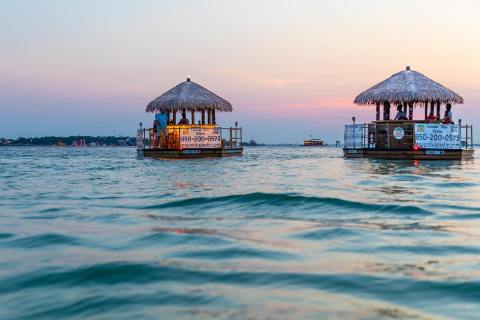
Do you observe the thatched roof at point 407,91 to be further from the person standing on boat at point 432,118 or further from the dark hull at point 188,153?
the dark hull at point 188,153

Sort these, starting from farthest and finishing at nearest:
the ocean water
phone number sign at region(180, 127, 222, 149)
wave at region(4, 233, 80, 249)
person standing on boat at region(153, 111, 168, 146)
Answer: person standing on boat at region(153, 111, 168, 146) < phone number sign at region(180, 127, 222, 149) < wave at region(4, 233, 80, 249) < the ocean water

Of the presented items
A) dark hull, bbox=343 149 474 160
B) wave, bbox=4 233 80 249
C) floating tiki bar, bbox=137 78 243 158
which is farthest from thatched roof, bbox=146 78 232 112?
wave, bbox=4 233 80 249

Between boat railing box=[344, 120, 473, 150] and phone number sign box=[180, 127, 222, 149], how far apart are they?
5615 millimetres

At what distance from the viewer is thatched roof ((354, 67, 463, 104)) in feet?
72.9

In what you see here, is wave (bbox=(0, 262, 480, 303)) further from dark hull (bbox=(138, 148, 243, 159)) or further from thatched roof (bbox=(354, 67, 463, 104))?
dark hull (bbox=(138, 148, 243, 159))

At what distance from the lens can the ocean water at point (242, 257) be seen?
322 centimetres

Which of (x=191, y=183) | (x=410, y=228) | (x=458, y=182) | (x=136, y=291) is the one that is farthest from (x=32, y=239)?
(x=458, y=182)

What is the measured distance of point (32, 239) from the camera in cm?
547

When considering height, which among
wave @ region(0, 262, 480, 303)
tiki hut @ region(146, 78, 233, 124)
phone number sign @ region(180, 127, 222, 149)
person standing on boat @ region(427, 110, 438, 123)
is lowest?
wave @ region(0, 262, 480, 303)

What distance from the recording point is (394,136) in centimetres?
2253

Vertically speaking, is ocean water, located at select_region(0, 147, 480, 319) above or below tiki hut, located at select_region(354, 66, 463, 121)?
below

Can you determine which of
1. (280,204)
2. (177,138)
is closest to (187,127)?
(177,138)

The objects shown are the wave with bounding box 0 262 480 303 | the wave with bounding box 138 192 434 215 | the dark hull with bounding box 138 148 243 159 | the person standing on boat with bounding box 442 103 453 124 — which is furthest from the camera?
the dark hull with bounding box 138 148 243 159

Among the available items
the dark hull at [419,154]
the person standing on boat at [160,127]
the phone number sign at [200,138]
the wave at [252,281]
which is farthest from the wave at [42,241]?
the person standing on boat at [160,127]
